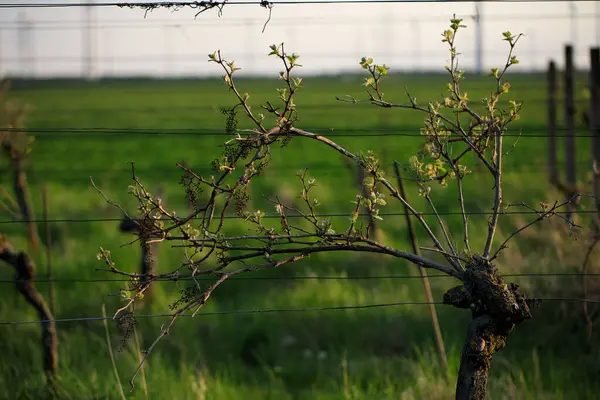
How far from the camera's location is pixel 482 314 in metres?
3.76

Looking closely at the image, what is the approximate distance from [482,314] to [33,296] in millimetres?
3219

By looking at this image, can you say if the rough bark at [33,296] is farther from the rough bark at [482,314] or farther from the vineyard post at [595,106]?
the vineyard post at [595,106]

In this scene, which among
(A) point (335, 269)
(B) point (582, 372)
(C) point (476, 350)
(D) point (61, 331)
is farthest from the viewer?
(A) point (335, 269)

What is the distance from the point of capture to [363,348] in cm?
678

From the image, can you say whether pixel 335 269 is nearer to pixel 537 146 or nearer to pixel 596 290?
pixel 596 290

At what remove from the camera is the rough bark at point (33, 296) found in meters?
5.34

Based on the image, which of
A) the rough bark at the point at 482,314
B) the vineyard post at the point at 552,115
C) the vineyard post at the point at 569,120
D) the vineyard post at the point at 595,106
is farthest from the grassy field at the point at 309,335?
the vineyard post at the point at 552,115

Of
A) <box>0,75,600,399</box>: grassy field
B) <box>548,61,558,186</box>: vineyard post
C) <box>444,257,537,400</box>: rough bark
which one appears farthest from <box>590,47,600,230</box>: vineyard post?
<box>444,257,537,400</box>: rough bark

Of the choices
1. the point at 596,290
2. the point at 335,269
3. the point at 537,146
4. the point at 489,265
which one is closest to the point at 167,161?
the point at 537,146

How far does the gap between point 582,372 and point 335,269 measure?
11.1 ft

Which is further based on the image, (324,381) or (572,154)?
(572,154)

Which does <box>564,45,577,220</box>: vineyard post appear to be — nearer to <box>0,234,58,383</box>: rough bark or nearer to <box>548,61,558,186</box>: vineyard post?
<box>548,61,558,186</box>: vineyard post

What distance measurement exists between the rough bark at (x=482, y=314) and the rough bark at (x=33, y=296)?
2.91 m

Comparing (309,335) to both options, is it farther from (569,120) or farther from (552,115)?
(552,115)
